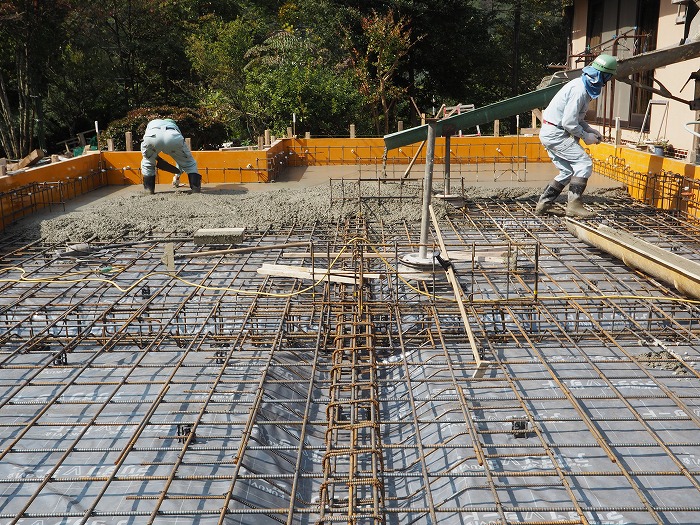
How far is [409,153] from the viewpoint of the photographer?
13.0 meters

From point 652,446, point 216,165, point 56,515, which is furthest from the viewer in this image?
point 216,165

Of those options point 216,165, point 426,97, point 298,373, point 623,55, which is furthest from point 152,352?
point 426,97

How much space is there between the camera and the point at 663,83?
1152 cm

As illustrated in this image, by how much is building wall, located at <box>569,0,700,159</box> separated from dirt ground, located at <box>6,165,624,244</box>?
1.76 meters

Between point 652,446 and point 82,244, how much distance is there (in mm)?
5681

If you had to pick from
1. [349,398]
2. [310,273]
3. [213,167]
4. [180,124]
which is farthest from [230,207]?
[180,124]

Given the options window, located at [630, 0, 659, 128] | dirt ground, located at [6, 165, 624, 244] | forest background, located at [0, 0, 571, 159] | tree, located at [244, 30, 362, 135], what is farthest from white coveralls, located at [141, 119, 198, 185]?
window, located at [630, 0, 659, 128]

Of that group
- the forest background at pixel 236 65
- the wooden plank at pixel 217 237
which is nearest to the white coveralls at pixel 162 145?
the wooden plank at pixel 217 237

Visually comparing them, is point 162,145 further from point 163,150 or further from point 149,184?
point 149,184

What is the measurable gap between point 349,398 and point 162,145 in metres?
6.40

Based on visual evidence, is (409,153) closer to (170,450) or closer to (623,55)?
(623,55)

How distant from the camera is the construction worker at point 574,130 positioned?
7.39 meters

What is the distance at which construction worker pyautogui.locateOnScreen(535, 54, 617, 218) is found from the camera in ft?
24.3

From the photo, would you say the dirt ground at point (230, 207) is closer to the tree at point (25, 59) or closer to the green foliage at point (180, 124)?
the green foliage at point (180, 124)
